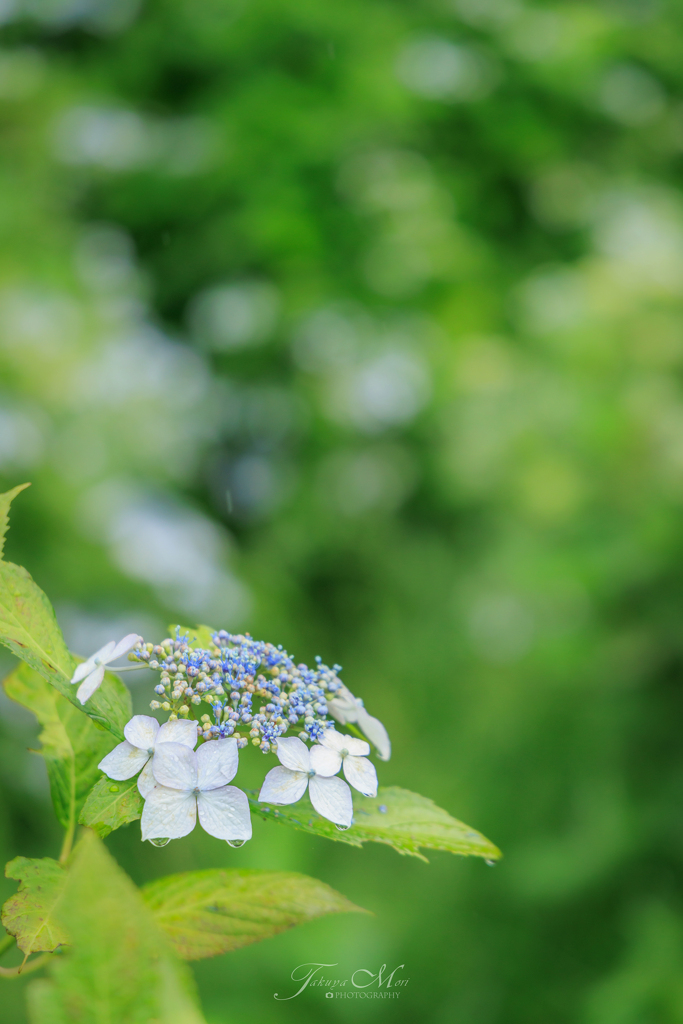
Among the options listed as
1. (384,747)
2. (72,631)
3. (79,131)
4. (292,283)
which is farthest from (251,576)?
(384,747)

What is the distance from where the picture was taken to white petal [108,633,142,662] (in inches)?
13.2

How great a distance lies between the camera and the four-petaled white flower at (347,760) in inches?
13.3

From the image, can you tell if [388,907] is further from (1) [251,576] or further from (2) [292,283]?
(2) [292,283]

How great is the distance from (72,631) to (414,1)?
2.10m

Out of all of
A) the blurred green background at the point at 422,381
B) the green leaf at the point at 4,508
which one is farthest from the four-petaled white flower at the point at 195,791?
the blurred green background at the point at 422,381

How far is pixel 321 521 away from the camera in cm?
298

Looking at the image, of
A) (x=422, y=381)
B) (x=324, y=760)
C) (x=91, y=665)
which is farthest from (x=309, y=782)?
(x=422, y=381)

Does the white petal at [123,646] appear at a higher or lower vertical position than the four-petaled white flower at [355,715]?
higher

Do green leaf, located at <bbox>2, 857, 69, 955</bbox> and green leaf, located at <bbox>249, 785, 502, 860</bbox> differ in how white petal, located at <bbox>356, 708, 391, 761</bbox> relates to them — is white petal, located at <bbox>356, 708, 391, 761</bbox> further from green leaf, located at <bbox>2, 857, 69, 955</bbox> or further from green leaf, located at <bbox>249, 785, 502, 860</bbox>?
green leaf, located at <bbox>2, 857, 69, 955</bbox>

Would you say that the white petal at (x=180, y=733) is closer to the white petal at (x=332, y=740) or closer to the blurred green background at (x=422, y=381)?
the white petal at (x=332, y=740)

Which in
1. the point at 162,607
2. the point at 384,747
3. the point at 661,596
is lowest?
the point at 162,607

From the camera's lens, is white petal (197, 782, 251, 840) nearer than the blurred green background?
Yes

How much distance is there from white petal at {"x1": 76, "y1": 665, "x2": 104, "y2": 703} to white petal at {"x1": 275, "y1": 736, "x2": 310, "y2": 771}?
3.2 inches

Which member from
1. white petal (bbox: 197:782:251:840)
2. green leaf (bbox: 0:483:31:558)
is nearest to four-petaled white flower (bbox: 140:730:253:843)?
white petal (bbox: 197:782:251:840)
